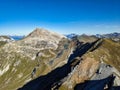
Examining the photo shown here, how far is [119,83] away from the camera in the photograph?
620 feet

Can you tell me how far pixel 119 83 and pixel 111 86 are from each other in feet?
25.0

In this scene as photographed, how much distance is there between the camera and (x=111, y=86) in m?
194
